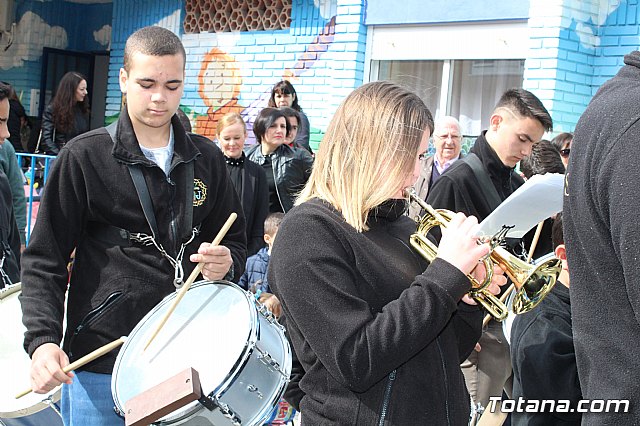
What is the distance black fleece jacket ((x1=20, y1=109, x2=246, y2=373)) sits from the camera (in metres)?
2.90

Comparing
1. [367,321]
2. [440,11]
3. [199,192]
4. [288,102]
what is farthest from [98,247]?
[440,11]

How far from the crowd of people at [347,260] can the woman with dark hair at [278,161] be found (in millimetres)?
2354

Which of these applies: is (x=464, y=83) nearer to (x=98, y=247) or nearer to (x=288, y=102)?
(x=288, y=102)

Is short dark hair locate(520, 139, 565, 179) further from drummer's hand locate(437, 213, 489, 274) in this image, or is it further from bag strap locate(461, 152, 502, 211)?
drummer's hand locate(437, 213, 489, 274)

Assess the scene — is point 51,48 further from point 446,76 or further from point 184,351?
point 184,351

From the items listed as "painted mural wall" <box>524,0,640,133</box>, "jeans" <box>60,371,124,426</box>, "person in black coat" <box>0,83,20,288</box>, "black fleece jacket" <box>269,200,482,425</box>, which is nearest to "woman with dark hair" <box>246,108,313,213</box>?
"person in black coat" <box>0,83,20,288</box>

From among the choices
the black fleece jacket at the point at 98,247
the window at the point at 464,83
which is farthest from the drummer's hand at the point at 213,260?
the window at the point at 464,83

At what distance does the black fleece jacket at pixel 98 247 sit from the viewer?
290 cm

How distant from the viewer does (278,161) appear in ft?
22.2

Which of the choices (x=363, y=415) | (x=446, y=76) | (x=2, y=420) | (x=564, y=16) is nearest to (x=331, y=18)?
(x=446, y=76)

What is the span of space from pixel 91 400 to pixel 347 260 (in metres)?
1.20

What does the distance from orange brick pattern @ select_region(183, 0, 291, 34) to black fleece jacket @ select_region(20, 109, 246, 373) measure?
8.30 metres

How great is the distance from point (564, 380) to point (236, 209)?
138 cm

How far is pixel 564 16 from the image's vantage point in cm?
809
